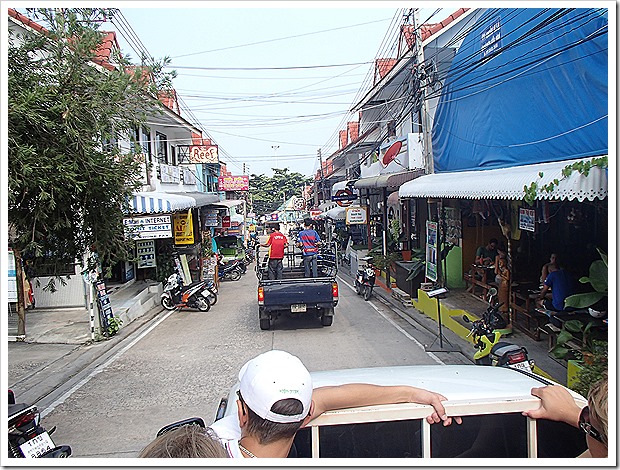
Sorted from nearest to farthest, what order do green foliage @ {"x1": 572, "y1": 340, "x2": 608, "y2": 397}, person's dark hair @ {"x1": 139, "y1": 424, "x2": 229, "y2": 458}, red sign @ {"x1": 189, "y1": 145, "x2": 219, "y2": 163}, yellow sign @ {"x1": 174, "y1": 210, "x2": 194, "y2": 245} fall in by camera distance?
person's dark hair @ {"x1": 139, "y1": 424, "x2": 229, "y2": 458} < green foliage @ {"x1": 572, "y1": 340, "x2": 608, "y2": 397} < yellow sign @ {"x1": 174, "y1": 210, "x2": 194, "y2": 245} < red sign @ {"x1": 189, "y1": 145, "x2": 219, "y2": 163}

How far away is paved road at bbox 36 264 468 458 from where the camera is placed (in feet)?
20.9

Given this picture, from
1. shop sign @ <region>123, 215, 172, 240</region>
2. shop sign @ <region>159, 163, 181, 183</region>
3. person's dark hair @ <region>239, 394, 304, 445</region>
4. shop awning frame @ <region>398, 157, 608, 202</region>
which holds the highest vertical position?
shop sign @ <region>159, 163, 181, 183</region>

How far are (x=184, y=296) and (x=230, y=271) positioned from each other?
8056 mm

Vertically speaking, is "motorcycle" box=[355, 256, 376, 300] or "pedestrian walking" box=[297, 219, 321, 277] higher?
"pedestrian walking" box=[297, 219, 321, 277]

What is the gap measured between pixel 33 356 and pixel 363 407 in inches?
340

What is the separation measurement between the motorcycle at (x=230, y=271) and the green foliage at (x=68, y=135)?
50.6 ft

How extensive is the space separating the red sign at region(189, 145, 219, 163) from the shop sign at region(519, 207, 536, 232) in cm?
1918

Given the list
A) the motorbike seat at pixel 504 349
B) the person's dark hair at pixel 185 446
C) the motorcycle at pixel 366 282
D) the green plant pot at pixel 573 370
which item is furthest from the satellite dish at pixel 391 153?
the person's dark hair at pixel 185 446

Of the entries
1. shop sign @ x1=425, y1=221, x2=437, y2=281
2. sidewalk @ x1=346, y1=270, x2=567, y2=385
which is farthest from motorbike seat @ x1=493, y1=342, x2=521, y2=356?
shop sign @ x1=425, y1=221, x2=437, y2=281

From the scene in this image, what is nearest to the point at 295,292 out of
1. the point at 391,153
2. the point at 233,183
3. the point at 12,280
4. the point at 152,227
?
the point at 152,227

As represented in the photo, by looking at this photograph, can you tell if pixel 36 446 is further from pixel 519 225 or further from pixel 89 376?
pixel 519 225

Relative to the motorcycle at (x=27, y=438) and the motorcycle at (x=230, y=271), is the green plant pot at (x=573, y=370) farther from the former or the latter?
the motorcycle at (x=230, y=271)

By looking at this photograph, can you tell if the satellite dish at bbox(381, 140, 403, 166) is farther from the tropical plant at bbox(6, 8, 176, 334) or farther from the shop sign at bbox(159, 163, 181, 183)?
the tropical plant at bbox(6, 8, 176, 334)

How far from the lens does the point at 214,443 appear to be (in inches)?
78.6
